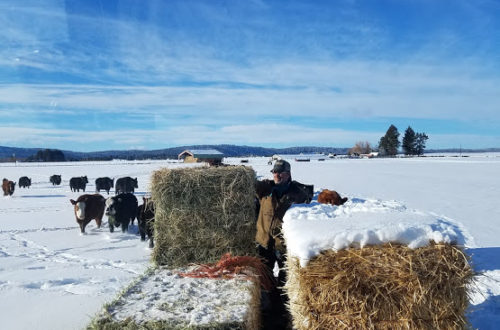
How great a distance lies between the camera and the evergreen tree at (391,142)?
89.6 m

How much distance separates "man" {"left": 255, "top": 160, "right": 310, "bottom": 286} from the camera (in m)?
4.59

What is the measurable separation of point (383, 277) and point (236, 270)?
187 cm

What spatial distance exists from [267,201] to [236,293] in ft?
4.91

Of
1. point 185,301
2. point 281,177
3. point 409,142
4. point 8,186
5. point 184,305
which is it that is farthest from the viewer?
point 409,142

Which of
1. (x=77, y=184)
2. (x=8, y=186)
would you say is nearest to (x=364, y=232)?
(x=77, y=184)

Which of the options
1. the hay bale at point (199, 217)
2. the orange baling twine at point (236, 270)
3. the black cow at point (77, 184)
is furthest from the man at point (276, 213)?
the black cow at point (77, 184)

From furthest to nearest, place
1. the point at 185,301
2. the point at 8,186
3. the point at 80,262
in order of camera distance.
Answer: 1. the point at 8,186
2. the point at 80,262
3. the point at 185,301

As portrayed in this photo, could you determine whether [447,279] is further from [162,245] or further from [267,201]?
[162,245]

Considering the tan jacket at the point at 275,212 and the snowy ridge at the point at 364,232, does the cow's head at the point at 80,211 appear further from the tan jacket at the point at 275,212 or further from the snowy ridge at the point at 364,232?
the snowy ridge at the point at 364,232

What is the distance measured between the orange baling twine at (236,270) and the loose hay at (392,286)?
1325 millimetres

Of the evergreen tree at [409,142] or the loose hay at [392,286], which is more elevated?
the evergreen tree at [409,142]

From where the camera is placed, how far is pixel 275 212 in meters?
4.62

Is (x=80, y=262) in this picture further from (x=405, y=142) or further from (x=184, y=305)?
(x=405, y=142)

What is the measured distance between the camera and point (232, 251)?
17.1ft
